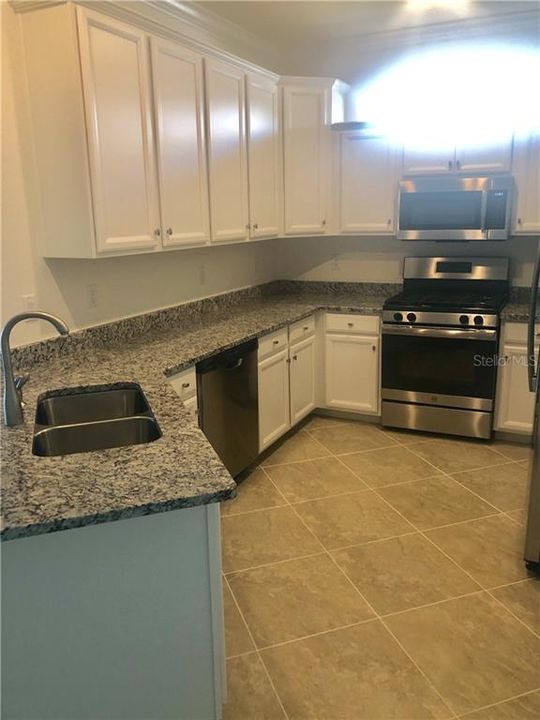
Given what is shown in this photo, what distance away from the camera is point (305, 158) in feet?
13.6

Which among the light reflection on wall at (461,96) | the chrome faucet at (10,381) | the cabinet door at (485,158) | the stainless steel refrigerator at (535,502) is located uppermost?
the light reflection on wall at (461,96)

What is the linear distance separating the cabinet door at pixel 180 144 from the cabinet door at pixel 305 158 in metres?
1.07

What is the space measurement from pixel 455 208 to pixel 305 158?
1.13 meters

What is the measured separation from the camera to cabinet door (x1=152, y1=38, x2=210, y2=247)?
2805 mm

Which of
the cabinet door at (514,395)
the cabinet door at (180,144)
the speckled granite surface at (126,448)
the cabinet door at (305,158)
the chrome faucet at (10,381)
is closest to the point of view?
the speckled granite surface at (126,448)

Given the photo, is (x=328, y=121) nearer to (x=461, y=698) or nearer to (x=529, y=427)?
(x=529, y=427)

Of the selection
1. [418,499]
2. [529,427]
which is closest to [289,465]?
[418,499]

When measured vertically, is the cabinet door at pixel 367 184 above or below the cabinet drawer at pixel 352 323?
above

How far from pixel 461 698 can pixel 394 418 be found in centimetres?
239

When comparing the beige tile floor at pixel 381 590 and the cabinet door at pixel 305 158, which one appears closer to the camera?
the beige tile floor at pixel 381 590

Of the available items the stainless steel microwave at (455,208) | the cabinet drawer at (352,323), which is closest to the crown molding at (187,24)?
the stainless steel microwave at (455,208)

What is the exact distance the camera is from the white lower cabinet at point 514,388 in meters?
3.73

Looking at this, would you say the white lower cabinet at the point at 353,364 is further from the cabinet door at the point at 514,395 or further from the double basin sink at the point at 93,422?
the double basin sink at the point at 93,422

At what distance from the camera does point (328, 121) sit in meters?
4.12
